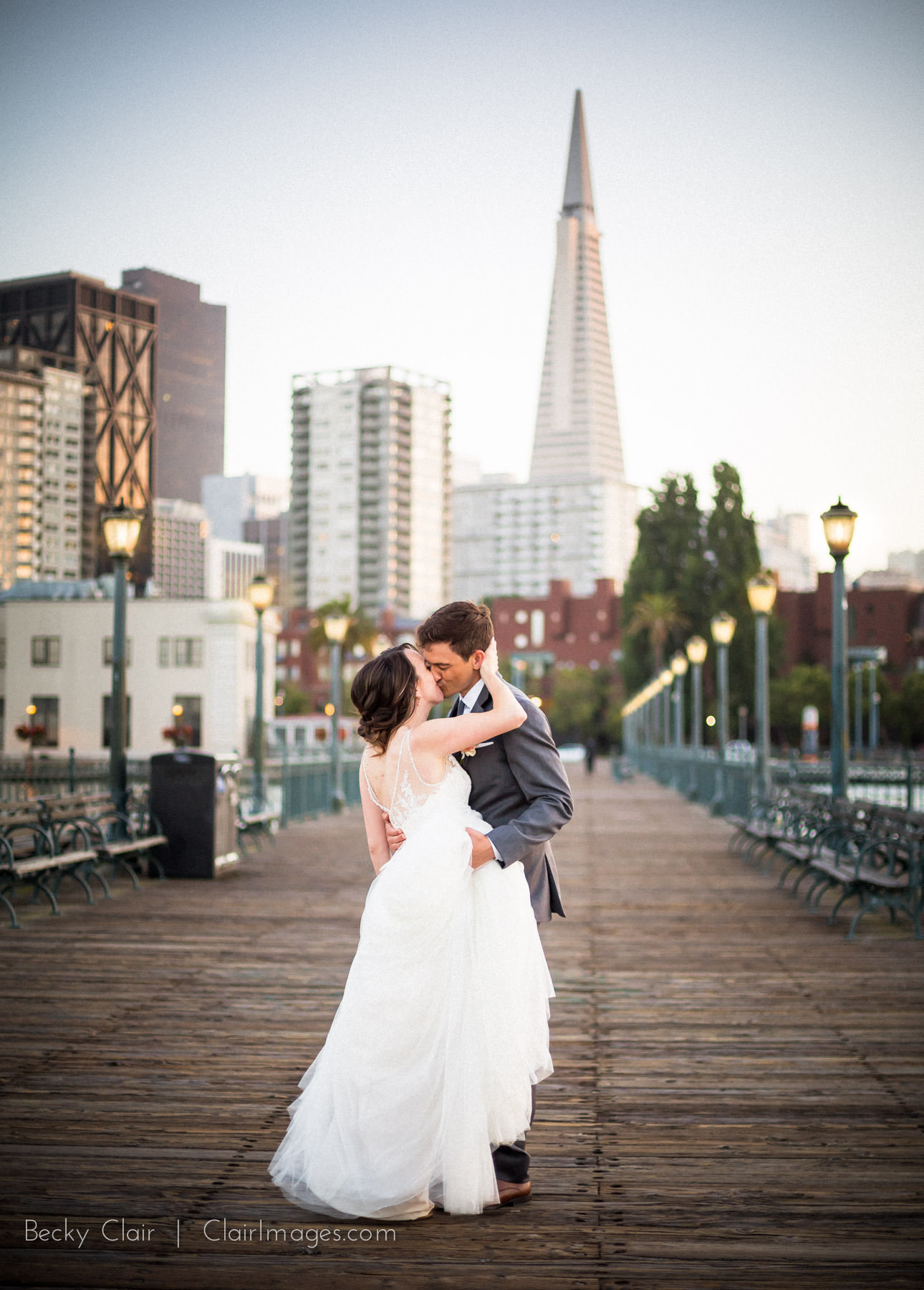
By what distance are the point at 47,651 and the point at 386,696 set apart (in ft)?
259

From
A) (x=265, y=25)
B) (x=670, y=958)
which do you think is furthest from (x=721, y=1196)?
(x=265, y=25)

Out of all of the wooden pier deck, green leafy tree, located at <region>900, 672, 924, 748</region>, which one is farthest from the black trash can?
green leafy tree, located at <region>900, 672, 924, 748</region>

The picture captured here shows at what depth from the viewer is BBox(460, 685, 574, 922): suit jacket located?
158 inches

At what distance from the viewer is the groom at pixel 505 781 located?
397 cm

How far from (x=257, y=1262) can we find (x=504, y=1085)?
2.86 feet

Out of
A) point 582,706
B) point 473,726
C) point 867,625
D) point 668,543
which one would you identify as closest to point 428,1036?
point 473,726

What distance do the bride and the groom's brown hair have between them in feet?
0.32

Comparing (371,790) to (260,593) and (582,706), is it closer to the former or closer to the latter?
(260,593)

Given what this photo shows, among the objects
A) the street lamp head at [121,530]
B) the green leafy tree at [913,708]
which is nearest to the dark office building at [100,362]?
the green leafy tree at [913,708]

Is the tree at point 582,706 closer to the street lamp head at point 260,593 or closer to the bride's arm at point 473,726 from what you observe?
the street lamp head at point 260,593

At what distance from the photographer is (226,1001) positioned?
747 cm

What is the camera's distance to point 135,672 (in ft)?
253

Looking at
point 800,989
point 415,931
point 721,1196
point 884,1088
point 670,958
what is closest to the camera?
point 415,931

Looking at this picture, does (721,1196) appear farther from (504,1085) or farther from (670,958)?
(670,958)
